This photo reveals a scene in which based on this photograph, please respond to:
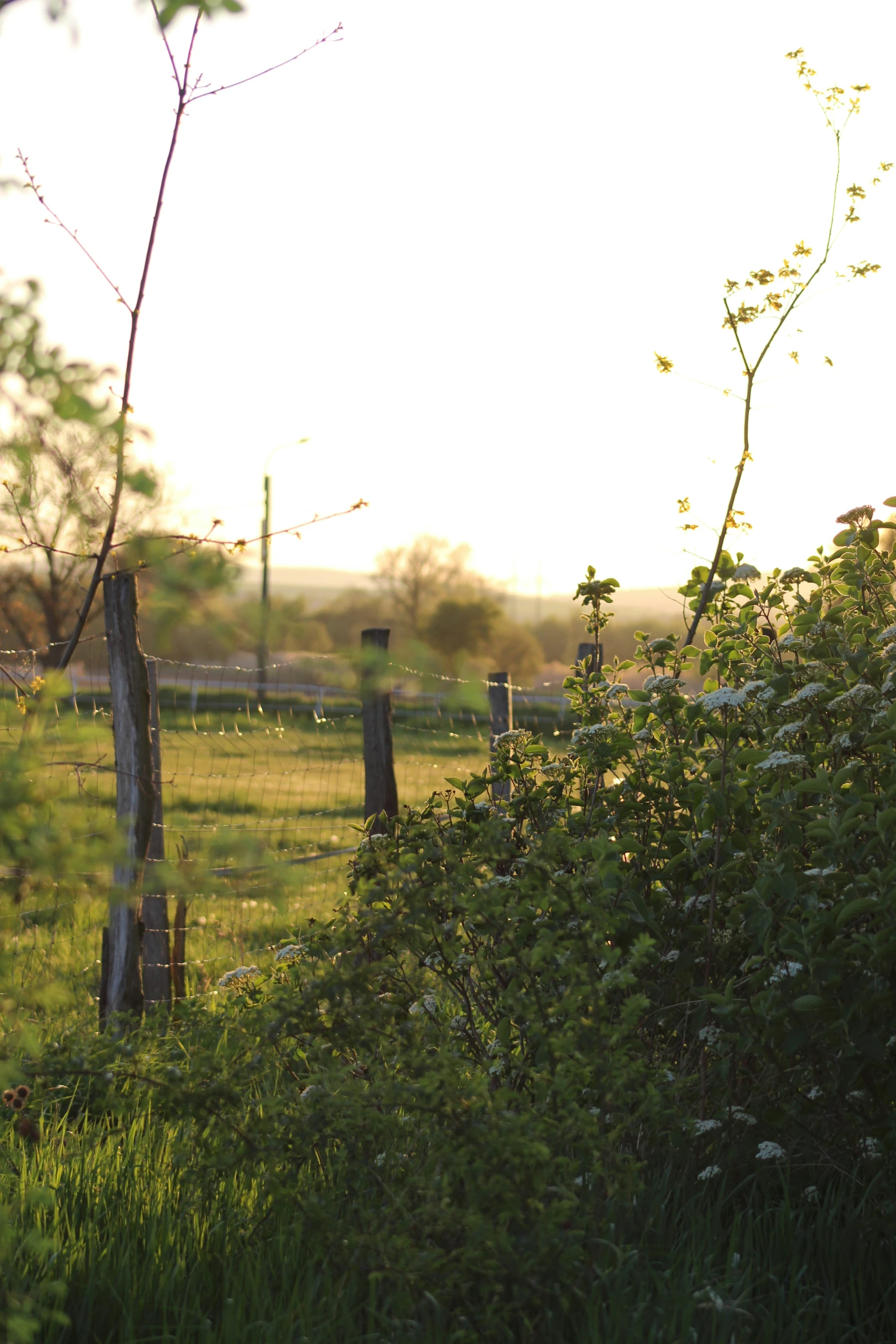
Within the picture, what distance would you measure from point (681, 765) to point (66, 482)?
228 centimetres

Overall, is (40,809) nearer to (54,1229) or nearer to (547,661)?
(54,1229)

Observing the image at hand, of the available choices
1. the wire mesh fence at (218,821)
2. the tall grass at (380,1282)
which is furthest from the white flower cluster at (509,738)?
the tall grass at (380,1282)

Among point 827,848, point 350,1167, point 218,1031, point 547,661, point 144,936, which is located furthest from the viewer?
point 547,661

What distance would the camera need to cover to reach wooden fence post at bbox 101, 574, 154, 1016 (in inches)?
199

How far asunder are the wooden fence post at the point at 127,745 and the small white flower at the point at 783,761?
2.70 meters

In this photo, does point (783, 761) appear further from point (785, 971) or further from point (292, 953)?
point (292, 953)

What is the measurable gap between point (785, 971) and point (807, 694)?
0.77 meters

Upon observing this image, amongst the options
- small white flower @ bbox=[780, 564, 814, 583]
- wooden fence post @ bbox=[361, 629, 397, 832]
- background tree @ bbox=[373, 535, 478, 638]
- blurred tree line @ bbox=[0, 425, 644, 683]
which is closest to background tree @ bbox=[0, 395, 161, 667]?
blurred tree line @ bbox=[0, 425, 644, 683]

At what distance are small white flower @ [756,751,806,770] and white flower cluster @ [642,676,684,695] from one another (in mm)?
522

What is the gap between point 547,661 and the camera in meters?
72.2

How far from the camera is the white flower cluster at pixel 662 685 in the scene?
3729 millimetres

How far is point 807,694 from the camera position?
327 cm

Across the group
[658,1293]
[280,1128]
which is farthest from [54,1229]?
[658,1293]

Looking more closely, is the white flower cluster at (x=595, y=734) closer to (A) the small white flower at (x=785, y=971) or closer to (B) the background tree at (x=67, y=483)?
(A) the small white flower at (x=785, y=971)
